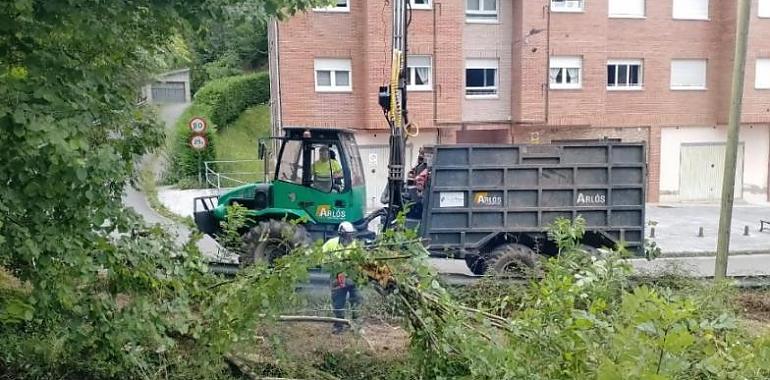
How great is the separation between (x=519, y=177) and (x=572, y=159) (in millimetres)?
848

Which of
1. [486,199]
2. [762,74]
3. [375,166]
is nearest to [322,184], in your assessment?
[486,199]

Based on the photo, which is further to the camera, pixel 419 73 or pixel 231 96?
pixel 231 96

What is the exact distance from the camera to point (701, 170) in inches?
871

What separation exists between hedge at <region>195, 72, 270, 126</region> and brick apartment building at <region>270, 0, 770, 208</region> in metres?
9.39

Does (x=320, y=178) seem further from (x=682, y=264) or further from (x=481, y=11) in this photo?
(x=481, y=11)

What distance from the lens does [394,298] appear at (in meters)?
4.97

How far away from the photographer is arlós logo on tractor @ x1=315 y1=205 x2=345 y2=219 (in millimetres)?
9906

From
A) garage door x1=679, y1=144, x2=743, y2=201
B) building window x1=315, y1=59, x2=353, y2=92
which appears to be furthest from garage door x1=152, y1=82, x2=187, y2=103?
garage door x1=679, y1=144, x2=743, y2=201

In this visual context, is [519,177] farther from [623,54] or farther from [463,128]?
[623,54]

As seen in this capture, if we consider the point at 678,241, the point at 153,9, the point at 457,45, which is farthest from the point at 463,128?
the point at 153,9

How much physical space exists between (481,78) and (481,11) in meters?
2.11

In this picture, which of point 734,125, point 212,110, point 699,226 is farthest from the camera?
point 212,110

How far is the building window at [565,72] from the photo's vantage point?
798 inches

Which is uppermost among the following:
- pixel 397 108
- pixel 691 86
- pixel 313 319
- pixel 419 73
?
pixel 419 73
